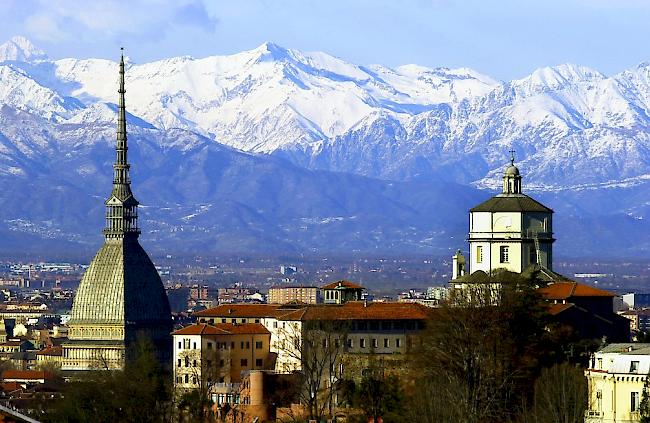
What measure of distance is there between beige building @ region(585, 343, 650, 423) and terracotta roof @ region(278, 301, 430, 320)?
1078 inches

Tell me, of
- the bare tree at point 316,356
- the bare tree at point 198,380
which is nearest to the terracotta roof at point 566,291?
the bare tree at point 316,356

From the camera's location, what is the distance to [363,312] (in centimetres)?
10531

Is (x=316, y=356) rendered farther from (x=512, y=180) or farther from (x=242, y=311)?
(x=242, y=311)

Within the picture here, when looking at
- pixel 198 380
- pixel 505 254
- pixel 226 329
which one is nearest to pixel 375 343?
pixel 198 380

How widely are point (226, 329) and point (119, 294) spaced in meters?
60.1

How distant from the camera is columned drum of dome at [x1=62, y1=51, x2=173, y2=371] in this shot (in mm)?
165000

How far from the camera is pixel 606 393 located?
73562 millimetres

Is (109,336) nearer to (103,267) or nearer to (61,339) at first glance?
(103,267)

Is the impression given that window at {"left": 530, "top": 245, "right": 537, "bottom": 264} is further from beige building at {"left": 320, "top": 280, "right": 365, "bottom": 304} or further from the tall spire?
the tall spire

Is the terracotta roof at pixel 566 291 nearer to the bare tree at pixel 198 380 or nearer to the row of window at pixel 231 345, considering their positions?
the bare tree at pixel 198 380

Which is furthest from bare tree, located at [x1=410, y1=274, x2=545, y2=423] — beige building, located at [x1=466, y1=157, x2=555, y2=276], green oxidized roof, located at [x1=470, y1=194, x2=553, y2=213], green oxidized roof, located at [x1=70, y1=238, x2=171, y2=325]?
green oxidized roof, located at [x1=70, y1=238, x2=171, y2=325]

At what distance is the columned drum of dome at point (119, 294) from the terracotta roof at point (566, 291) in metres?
62.8

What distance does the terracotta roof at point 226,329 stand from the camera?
110438mm

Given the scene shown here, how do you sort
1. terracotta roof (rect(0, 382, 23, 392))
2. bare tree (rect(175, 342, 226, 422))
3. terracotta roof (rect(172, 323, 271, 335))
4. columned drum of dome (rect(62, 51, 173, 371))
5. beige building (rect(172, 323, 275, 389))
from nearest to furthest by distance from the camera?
bare tree (rect(175, 342, 226, 422)) → beige building (rect(172, 323, 275, 389)) → terracotta roof (rect(0, 382, 23, 392)) → terracotta roof (rect(172, 323, 271, 335)) → columned drum of dome (rect(62, 51, 173, 371))
